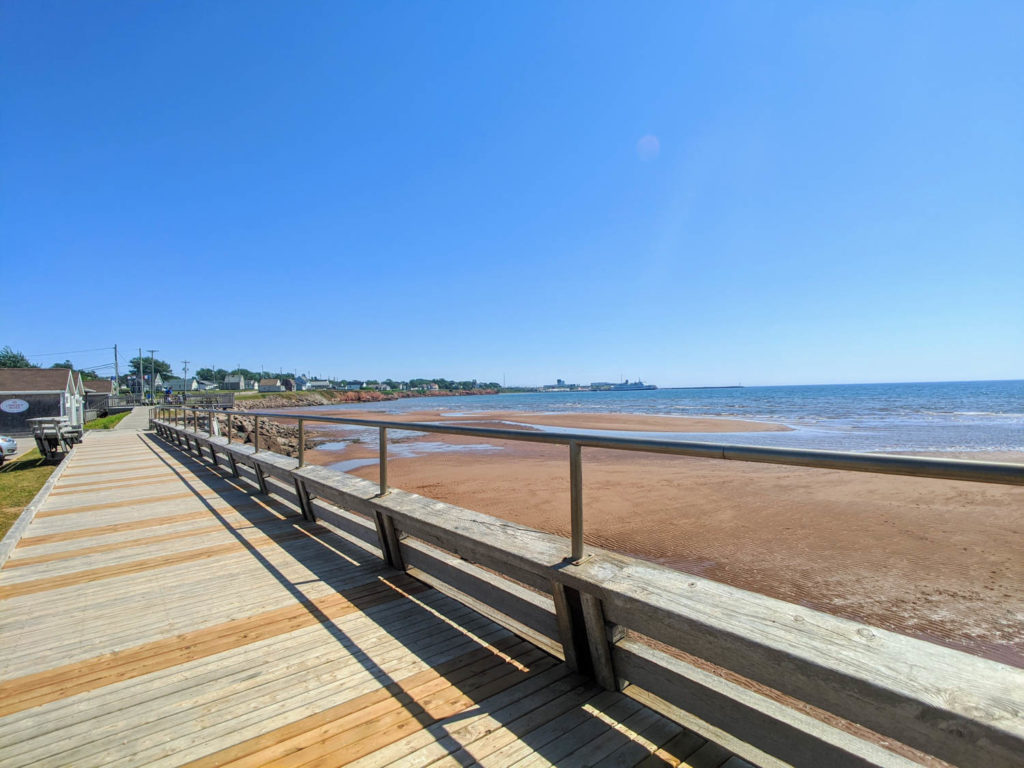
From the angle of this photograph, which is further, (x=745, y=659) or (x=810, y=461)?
(x=745, y=659)

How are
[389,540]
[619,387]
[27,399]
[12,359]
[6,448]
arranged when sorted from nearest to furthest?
[389,540]
[6,448]
[27,399]
[12,359]
[619,387]

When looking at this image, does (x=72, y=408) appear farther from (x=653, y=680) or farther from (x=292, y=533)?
(x=653, y=680)

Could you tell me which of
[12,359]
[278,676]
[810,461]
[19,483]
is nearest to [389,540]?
[278,676]

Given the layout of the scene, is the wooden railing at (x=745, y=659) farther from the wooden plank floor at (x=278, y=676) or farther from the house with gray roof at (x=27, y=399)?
the house with gray roof at (x=27, y=399)

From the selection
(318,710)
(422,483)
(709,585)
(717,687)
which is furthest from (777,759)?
(422,483)

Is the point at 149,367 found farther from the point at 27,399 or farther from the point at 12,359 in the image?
the point at 27,399

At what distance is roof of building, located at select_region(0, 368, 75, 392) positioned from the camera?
26.5 meters

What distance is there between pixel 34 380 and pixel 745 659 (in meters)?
37.5

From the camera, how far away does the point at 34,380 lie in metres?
Answer: 27.4

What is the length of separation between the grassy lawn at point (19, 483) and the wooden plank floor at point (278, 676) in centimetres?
435

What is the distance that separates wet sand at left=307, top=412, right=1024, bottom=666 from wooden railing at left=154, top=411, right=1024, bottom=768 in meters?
2.25

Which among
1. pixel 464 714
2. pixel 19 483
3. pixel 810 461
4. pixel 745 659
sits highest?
pixel 810 461

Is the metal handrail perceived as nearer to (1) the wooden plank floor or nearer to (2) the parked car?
(1) the wooden plank floor

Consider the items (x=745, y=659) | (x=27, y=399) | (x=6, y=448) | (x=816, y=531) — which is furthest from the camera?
(x=27, y=399)
